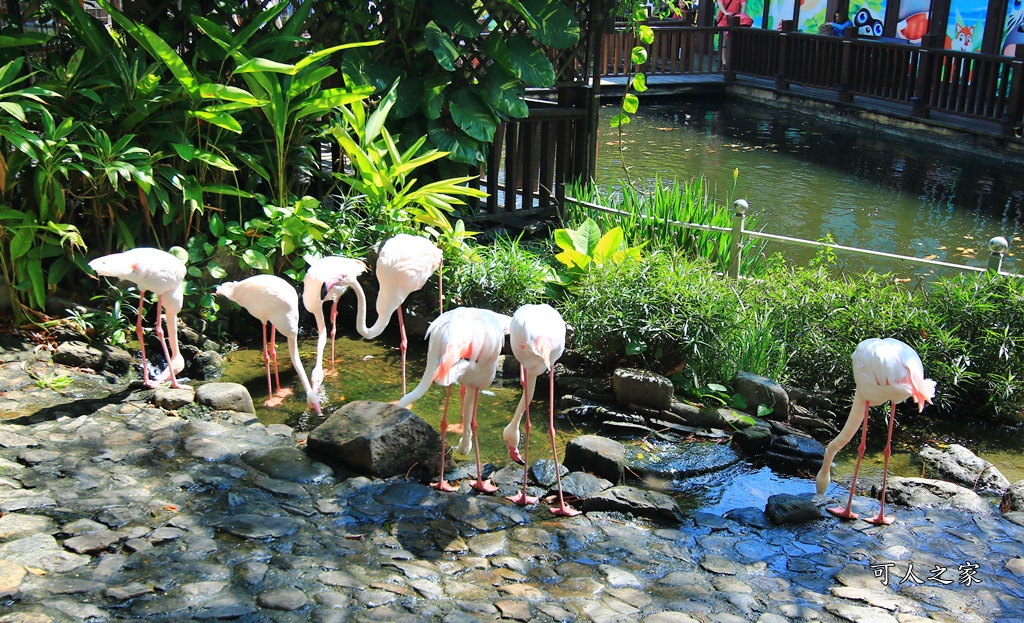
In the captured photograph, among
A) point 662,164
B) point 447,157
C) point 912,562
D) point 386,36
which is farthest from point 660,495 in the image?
point 662,164

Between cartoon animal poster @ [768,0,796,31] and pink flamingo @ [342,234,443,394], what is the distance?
1411 cm

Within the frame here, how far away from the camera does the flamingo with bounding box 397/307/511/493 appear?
4.03 meters

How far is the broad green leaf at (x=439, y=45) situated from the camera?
7.11 m

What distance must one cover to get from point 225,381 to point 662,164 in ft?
26.1

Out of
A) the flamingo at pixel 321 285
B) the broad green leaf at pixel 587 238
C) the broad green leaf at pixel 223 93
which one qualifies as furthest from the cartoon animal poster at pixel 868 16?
the flamingo at pixel 321 285

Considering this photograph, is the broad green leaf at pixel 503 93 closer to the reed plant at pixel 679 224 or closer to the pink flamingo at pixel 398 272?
the reed plant at pixel 679 224

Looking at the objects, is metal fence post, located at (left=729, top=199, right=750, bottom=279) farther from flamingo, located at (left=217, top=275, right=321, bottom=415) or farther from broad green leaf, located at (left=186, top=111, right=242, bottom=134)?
broad green leaf, located at (left=186, top=111, right=242, bottom=134)

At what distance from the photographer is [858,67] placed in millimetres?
14898

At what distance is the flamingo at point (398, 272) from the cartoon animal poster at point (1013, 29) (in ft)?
36.4

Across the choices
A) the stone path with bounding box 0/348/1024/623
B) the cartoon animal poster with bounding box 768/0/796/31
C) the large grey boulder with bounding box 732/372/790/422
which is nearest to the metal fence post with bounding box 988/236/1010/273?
the large grey boulder with bounding box 732/372/790/422

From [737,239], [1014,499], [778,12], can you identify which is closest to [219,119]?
[737,239]

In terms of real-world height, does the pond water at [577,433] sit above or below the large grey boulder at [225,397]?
below

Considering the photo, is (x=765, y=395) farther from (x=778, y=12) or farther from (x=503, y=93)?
(x=778, y=12)

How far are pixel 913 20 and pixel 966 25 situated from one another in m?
1.22
